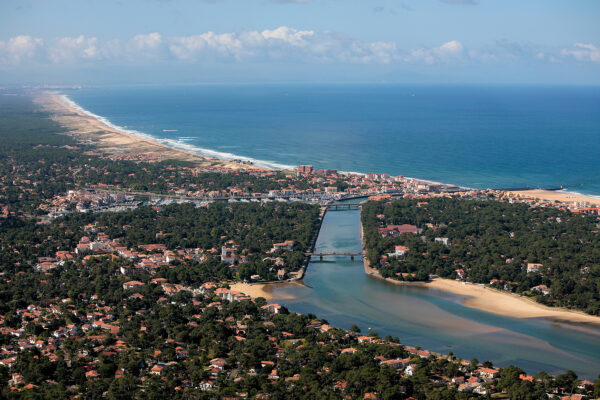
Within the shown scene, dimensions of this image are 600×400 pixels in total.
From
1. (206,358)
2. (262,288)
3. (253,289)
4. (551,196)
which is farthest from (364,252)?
(551,196)

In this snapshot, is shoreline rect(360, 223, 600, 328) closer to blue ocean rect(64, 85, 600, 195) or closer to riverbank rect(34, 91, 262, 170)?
blue ocean rect(64, 85, 600, 195)

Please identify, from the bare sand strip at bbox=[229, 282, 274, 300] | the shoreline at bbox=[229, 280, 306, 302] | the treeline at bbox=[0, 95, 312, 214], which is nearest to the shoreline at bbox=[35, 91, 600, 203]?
the treeline at bbox=[0, 95, 312, 214]

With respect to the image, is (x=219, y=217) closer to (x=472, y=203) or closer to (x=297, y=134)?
(x=472, y=203)

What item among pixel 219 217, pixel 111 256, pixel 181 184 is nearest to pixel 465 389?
pixel 111 256

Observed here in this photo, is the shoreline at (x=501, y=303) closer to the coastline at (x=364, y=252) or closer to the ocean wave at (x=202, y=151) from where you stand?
the coastline at (x=364, y=252)

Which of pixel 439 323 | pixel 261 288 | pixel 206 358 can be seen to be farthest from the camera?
pixel 261 288

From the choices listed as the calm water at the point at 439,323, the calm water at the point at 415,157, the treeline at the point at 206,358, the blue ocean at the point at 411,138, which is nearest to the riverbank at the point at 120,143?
the blue ocean at the point at 411,138

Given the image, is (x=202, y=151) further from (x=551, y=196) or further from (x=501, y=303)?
(x=501, y=303)
